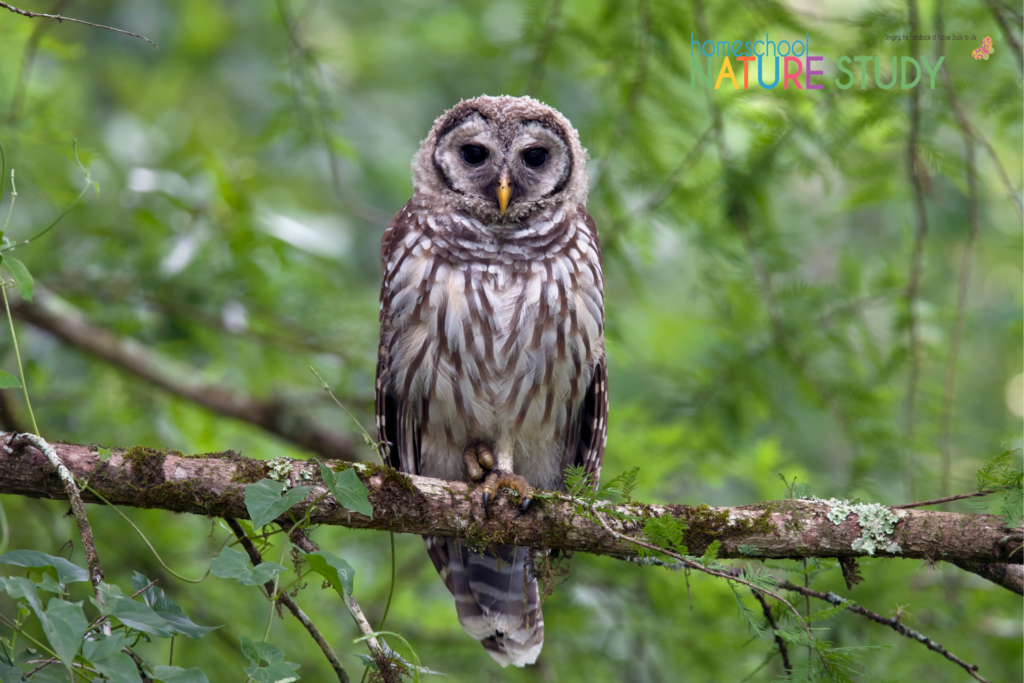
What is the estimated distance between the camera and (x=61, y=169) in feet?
14.3

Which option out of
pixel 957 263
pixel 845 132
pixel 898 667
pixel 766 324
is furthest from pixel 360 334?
pixel 957 263

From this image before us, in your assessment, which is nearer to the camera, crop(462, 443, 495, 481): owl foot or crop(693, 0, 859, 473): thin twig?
crop(462, 443, 495, 481): owl foot

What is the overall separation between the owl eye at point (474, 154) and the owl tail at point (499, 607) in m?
1.54

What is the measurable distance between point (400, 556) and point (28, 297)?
3.17 m

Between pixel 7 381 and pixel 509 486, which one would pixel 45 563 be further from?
pixel 509 486

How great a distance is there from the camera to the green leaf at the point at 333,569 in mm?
1774

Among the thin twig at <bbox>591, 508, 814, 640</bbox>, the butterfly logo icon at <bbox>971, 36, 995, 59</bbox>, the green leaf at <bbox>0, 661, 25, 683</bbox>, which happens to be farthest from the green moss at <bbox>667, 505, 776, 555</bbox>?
the butterfly logo icon at <bbox>971, 36, 995, 59</bbox>

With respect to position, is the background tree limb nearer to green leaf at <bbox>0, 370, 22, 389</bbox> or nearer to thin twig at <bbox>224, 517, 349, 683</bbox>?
thin twig at <bbox>224, 517, 349, 683</bbox>

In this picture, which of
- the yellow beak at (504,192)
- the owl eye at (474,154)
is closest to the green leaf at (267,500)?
the yellow beak at (504,192)

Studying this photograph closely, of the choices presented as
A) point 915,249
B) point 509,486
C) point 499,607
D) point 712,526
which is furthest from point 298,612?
point 915,249

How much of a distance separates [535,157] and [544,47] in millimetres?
Result: 640

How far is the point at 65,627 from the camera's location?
146cm

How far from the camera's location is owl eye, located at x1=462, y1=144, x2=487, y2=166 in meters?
3.36

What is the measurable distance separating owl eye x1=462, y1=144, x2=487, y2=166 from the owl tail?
60.7 inches
